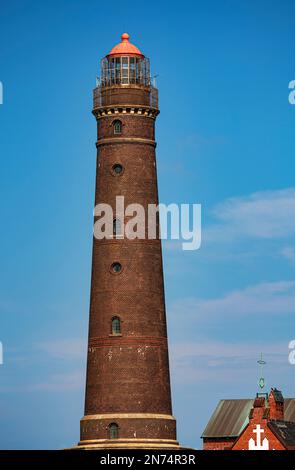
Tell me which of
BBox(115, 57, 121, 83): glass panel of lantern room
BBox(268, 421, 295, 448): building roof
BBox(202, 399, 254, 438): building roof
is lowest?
BBox(268, 421, 295, 448): building roof

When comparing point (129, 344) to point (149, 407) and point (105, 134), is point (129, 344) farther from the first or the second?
point (105, 134)

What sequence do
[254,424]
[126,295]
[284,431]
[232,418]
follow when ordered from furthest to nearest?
1. [232,418]
2. [284,431]
3. [254,424]
4. [126,295]

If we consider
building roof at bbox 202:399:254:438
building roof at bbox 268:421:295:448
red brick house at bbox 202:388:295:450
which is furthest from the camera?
building roof at bbox 202:399:254:438

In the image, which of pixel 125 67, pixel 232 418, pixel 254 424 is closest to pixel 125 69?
pixel 125 67

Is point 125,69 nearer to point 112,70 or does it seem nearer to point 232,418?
point 112,70

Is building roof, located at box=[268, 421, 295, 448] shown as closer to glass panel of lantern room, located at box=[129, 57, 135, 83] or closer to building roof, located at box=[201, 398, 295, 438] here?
building roof, located at box=[201, 398, 295, 438]

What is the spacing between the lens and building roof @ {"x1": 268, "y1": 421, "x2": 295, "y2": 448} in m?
139

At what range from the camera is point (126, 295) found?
127750mm

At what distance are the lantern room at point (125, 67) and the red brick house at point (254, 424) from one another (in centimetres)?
2681

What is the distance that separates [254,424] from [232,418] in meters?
14.2

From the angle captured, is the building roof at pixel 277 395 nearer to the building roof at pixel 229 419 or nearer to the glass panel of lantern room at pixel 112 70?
the building roof at pixel 229 419

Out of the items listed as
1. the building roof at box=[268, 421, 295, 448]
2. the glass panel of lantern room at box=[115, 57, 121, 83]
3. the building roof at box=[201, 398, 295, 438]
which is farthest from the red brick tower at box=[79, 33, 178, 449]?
the building roof at box=[201, 398, 295, 438]

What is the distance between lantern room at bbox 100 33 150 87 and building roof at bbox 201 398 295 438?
113 ft
